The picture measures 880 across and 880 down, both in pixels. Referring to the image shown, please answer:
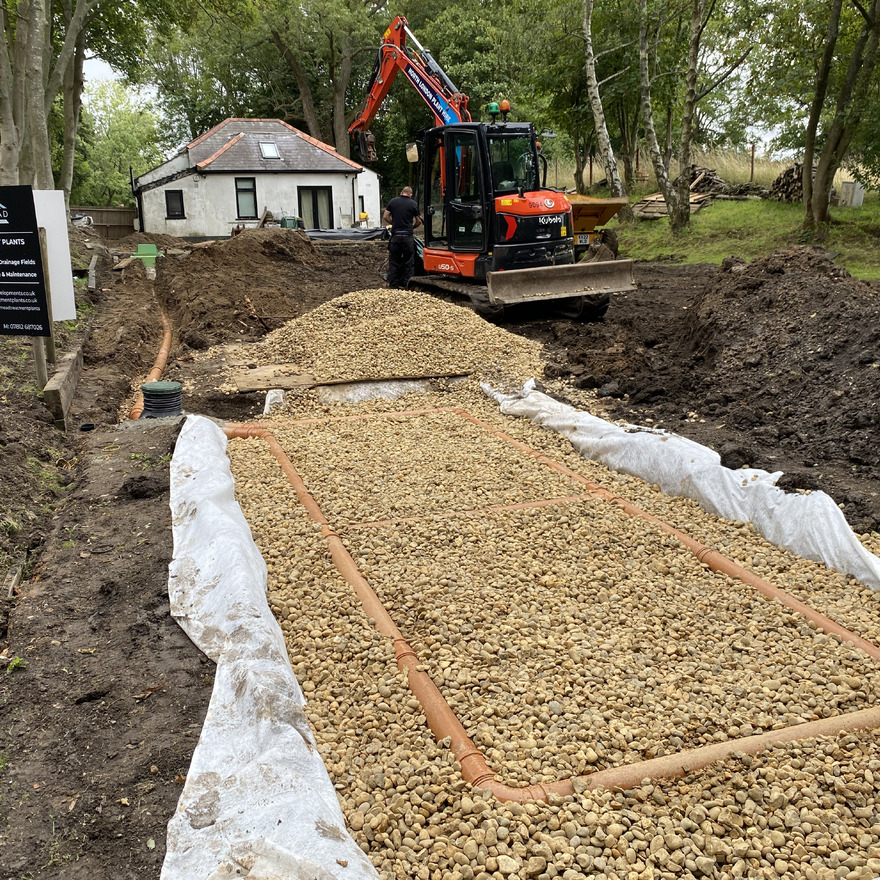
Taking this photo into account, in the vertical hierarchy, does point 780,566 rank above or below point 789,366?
below

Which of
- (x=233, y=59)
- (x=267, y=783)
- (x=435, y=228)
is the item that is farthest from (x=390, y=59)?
(x=233, y=59)

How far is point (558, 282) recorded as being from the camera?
11.6m

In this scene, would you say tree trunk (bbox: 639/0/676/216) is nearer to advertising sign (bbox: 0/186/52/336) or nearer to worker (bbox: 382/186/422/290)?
worker (bbox: 382/186/422/290)

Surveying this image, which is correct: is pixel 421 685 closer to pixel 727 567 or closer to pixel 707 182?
pixel 727 567

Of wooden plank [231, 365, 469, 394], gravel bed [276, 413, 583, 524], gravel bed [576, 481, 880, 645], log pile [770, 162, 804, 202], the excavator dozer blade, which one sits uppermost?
log pile [770, 162, 804, 202]

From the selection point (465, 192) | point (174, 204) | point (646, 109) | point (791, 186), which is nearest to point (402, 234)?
point (465, 192)

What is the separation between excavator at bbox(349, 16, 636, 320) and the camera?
11.5 m

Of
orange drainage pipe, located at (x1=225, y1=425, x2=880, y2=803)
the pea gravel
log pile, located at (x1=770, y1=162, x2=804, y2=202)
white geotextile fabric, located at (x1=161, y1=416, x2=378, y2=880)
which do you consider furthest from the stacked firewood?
white geotextile fabric, located at (x1=161, y1=416, x2=378, y2=880)

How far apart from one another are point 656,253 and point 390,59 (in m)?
8.88

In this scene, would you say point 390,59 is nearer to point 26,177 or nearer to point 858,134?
point 26,177

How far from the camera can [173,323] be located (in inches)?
536

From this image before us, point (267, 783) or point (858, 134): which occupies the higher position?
point (858, 134)

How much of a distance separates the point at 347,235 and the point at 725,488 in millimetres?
20752

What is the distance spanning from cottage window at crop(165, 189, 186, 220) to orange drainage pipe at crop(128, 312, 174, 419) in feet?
57.1
